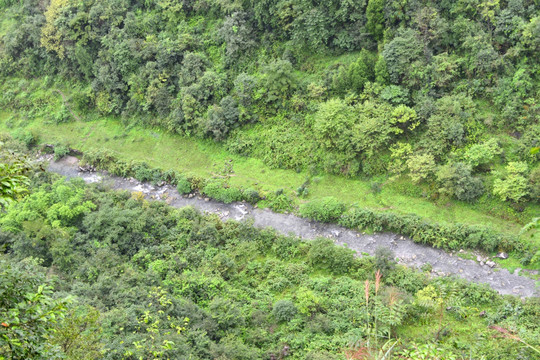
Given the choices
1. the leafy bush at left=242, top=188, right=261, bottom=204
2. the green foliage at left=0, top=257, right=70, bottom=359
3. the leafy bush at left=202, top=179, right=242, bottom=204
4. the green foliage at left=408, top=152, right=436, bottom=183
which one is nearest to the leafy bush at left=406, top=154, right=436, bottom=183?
the green foliage at left=408, top=152, right=436, bottom=183

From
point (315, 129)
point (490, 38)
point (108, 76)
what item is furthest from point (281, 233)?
point (108, 76)

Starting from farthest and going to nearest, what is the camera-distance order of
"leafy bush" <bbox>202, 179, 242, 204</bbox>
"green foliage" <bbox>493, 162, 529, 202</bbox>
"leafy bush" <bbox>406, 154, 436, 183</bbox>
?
"leafy bush" <bbox>202, 179, 242, 204</bbox> → "leafy bush" <bbox>406, 154, 436, 183</bbox> → "green foliage" <bbox>493, 162, 529, 202</bbox>

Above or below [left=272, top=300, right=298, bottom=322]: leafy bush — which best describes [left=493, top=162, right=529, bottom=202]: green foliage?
above

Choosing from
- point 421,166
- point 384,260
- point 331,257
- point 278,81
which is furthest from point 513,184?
point 278,81

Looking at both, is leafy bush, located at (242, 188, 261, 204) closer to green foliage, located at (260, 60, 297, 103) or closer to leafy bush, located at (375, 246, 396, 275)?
green foliage, located at (260, 60, 297, 103)

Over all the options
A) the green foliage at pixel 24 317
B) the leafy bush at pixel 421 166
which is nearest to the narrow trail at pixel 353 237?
the leafy bush at pixel 421 166

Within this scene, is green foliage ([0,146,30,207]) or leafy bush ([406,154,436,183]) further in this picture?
leafy bush ([406,154,436,183])
